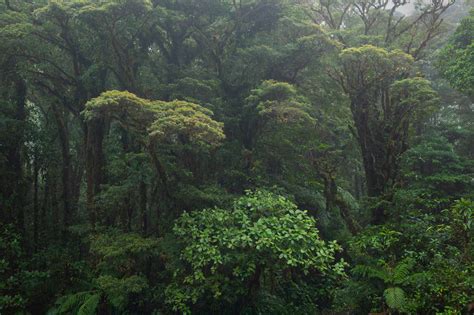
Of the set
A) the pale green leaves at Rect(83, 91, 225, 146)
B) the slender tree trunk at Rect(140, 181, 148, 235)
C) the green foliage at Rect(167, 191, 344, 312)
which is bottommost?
the green foliage at Rect(167, 191, 344, 312)

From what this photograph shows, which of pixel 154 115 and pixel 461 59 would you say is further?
pixel 461 59

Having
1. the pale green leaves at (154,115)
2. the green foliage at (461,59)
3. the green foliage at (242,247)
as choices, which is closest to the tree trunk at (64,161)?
the pale green leaves at (154,115)

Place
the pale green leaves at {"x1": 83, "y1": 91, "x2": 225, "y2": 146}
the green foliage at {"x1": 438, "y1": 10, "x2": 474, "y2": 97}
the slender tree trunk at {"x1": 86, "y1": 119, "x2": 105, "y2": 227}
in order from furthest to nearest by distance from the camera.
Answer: the slender tree trunk at {"x1": 86, "y1": 119, "x2": 105, "y2": 227}, the green foliage at {"x1": 438, "y1": 10, "x2": 474, "y2": 97}, the pale green leaves at {"x1": 83, "y1": 91, "x2": 225, "y2": 146}

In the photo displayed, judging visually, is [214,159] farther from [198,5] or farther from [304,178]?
[198,5]

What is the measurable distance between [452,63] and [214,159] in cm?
728

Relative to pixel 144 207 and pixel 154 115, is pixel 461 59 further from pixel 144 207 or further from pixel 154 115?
pixel 144 207

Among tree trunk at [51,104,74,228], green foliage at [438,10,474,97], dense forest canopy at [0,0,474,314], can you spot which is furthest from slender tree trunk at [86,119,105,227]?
green foliage at [438,10,474,97]

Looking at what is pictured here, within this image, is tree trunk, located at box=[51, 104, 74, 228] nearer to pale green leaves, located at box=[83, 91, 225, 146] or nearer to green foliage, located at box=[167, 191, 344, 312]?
pale green leaves, located at box=[83, 91, 225, 146]

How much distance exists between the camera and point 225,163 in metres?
11.0

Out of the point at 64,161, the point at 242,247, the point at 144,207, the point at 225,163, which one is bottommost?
the point at 242,247

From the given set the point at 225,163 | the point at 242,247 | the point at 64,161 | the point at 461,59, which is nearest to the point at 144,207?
the point at 225,163

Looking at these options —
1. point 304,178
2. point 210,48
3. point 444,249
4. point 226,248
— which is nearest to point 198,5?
point 210,48

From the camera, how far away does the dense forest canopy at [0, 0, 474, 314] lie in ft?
25.2

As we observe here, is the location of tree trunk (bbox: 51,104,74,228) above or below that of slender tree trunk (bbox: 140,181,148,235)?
above
